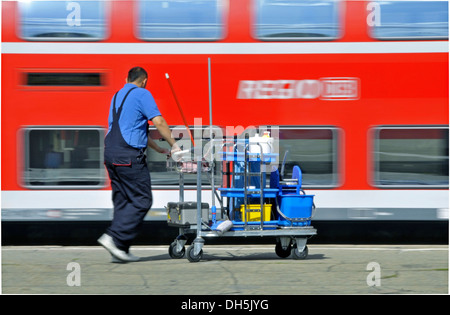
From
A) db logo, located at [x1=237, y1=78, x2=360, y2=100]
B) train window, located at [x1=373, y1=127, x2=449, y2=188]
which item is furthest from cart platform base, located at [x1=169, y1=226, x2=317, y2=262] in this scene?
db logo, located at [x1=237, y1=78, x2=360, y2=100]

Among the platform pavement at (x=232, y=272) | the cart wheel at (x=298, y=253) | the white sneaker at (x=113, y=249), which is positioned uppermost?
the white sneaker at (x=113, y=249)

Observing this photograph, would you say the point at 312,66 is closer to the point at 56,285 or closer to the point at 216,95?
the point at 216,95

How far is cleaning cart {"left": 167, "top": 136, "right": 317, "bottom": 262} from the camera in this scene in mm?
7590

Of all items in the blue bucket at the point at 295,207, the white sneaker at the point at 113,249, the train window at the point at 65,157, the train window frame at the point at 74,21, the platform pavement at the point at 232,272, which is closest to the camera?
the platform pavement at the point at 232,272

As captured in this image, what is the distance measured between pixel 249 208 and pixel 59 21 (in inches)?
133

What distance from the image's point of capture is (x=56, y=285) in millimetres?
6352

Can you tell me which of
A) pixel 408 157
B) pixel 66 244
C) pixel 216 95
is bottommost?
pixel 66 244

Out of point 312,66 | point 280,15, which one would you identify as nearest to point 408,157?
point 312,66

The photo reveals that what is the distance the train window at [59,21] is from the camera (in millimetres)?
9266

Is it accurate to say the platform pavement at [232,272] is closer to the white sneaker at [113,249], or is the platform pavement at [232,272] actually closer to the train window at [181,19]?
the white sneaker at [113,249]

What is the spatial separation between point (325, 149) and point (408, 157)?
1.01 metres

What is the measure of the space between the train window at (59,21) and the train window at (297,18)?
6.08ft

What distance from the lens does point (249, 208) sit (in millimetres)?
7805

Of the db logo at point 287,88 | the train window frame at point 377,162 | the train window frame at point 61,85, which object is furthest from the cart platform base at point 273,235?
the train window frame at point 61,85
